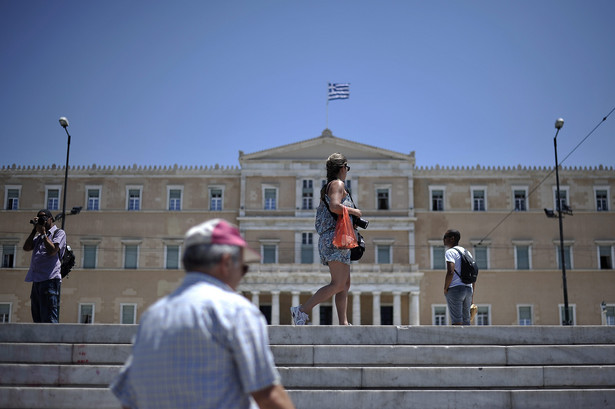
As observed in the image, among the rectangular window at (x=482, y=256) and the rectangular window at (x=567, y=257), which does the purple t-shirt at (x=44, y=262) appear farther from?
the rectangular window at (x=567, y=257)

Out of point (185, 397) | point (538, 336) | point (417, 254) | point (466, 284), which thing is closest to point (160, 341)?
point (185, 397)

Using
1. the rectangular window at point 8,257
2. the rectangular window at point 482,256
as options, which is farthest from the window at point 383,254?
the rectangular window at point 8,257

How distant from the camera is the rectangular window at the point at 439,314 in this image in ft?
133

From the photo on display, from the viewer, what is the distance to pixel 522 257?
41.9 m

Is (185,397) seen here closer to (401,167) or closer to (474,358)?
(474,358)

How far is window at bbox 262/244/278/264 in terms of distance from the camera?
137ft

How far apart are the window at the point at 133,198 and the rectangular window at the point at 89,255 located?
3328mm

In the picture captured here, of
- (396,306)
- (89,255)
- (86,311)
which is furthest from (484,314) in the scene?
(89,255)

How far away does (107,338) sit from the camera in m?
7.11

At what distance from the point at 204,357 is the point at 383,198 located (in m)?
40.3

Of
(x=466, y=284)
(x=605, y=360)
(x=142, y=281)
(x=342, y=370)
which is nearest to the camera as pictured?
(x=342, y=370)

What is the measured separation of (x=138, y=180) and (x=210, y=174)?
4650 millimetres

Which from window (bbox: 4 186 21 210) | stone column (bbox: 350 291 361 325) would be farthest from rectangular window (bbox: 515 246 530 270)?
window (bbox: 4 186 21 210)

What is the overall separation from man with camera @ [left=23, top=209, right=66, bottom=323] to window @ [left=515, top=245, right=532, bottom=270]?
36503 millimetres
